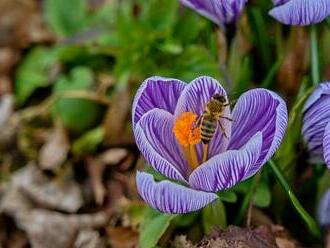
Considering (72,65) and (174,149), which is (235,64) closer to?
(174,149)

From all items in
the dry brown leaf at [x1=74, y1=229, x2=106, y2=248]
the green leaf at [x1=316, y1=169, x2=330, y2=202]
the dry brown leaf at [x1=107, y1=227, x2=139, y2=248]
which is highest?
the green leaf at [x1=316, y1=169, x2=330, y2=202]

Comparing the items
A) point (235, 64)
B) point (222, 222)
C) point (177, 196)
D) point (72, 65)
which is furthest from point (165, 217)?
point (72, 65)

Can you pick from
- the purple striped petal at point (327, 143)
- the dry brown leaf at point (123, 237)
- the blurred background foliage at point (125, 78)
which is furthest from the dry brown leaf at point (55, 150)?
the purple striped petal at point (327, 143)

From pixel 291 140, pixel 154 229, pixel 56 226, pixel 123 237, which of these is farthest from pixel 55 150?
pixel 291 140

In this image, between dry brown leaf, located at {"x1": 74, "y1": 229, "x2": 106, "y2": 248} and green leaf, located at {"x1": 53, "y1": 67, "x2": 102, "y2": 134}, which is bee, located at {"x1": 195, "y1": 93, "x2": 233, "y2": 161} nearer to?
dry brown leaf, located at {"x1": 74, "y1": 229, "x2": 106, "y2": 248}

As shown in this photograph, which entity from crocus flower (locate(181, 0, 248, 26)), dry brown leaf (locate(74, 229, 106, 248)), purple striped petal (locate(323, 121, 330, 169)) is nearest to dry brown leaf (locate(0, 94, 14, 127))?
dry brown leaf (locate(74, 229, 106, 248))

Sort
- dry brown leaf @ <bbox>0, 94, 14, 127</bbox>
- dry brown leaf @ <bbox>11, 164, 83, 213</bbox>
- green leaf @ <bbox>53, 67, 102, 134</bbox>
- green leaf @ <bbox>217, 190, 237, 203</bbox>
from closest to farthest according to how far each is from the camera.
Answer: green leaf @ <bbox>217, 190, 237, 203</bbox>, dry brown leaf @ <bbox>11, 164, 83, 213</bbox>, green leaf @ <bbox>53, 67, 102, 134</bbox>, dry brown leaf @ <bbox>0, 94, 14, 127</bbox>
